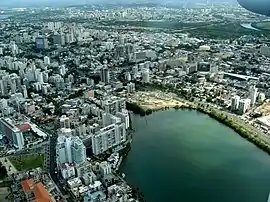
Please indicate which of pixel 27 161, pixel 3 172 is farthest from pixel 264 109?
pixel 3 172

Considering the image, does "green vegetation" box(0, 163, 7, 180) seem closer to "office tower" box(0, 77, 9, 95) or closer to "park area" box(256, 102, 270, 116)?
"office tower" box(0, 77, 9, 95)

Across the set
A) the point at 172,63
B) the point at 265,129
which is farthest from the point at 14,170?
the point at 172,63

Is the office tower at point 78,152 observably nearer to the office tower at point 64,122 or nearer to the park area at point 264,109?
the office tower at point 64,122

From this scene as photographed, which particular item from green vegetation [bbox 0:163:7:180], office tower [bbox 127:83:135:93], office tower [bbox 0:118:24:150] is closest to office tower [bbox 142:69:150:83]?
office tower [bbox 127:83:135:93]

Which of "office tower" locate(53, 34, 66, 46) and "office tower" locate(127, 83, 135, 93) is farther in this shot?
"office tower" locate(53, 34, 66, 46)

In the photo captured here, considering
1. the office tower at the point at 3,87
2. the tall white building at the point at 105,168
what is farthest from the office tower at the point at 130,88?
the tall white building at the point at 105,168
